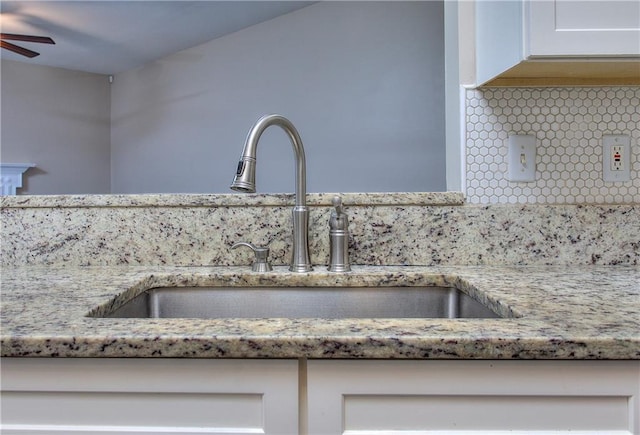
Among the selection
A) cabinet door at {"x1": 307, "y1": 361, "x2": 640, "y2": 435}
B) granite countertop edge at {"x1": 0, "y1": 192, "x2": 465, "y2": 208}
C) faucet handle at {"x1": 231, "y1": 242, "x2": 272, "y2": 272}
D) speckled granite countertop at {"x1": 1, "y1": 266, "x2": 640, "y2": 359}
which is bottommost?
cabinet door at {"x1": 307, "y1": 361, "x2": 640, "y2": 435}

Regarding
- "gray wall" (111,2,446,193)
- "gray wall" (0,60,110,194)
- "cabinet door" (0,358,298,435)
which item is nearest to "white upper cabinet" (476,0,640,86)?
"cabinet door" (0,358,298,435)

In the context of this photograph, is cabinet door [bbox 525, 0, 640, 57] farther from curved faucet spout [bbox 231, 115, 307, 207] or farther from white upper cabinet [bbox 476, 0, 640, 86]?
curved faucet spout [bbox 231, 115, 307, 207]

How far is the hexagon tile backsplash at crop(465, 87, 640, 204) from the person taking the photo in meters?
1.04

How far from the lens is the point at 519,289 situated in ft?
2.52

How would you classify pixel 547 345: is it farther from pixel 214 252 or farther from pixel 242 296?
pixel 214 252

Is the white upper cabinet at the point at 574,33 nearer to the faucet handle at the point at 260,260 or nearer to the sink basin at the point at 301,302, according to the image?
the sink basin at the point at 301,302

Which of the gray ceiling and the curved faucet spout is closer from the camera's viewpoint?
the curved faucet spout

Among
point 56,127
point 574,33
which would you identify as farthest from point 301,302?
point 56,127

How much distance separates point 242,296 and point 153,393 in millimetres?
430

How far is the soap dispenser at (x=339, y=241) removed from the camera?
3.16ft

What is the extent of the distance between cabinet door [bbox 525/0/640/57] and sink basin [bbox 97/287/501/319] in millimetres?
491

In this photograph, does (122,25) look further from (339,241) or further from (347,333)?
(347,333)

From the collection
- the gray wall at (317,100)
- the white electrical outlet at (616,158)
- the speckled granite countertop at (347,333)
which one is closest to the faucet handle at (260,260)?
the speckled granite countertop at (347,333)

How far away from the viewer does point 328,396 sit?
1.76ft
